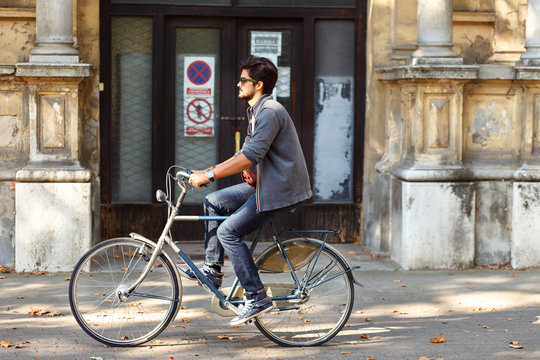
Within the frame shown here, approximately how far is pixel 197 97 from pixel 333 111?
4.96 ft

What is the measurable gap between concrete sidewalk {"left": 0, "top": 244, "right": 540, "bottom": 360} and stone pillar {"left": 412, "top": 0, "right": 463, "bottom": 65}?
7.02 ft

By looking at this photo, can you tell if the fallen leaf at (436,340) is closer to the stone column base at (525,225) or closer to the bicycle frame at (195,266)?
the bicycle frame at (195,266)

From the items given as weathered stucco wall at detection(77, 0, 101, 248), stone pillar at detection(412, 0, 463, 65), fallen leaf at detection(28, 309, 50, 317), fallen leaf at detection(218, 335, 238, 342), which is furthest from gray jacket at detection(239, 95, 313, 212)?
weathered stucco wall at detection(77, 0, 101, 248)

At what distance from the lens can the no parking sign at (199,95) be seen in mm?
10125

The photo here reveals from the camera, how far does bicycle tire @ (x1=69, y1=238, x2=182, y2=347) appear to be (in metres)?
6.05

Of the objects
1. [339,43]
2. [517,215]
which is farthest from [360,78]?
[517,215]

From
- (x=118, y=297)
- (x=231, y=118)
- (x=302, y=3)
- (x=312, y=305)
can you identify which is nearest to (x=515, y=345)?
(x=312, y=305)

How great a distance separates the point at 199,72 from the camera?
1014 cm

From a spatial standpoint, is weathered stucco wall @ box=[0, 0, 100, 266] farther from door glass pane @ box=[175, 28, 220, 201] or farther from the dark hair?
the dark hair

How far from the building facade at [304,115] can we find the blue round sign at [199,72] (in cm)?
2

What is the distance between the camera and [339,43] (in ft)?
33.7

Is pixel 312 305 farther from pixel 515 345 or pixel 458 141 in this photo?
pixel 458 141

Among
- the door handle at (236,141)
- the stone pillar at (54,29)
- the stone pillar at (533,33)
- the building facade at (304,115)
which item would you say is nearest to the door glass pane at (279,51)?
the building facade at (304,115)

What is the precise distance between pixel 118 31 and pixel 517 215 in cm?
457
